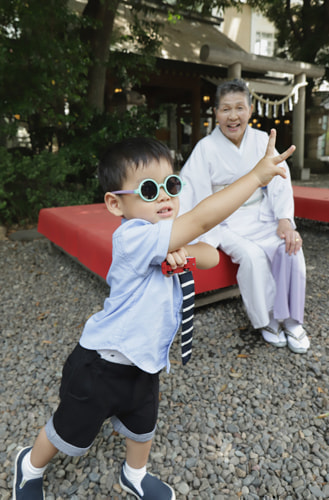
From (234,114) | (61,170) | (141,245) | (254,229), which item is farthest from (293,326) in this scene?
(61,170)

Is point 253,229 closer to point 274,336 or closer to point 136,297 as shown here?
Answer: point 274,336

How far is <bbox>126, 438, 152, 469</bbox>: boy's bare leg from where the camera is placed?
57.7 inches

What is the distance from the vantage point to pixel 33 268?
15.0 feet

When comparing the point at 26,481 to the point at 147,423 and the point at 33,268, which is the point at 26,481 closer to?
the point at 147,423

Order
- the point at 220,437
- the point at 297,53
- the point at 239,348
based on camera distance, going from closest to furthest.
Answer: the point at 220,437 → the point at 239,348 → the point at 297,53

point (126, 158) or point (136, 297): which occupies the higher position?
point (126, 158)

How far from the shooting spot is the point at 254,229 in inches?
115

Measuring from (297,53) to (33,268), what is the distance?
12.5m

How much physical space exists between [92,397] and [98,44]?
6.64 meters

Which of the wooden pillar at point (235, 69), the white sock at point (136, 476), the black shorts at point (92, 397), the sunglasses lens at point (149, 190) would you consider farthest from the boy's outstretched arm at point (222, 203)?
the wooden pillar at point (235, 69)

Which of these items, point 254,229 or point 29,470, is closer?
point 29,470

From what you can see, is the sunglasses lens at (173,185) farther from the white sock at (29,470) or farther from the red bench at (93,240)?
the red bench at (93,240)

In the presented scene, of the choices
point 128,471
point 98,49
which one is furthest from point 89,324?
point 98,49

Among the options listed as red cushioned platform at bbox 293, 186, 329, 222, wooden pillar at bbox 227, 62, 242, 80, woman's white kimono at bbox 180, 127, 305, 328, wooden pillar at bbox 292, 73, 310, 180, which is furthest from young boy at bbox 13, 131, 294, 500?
wooden pillar at bbox 292, 73, 310, 180
